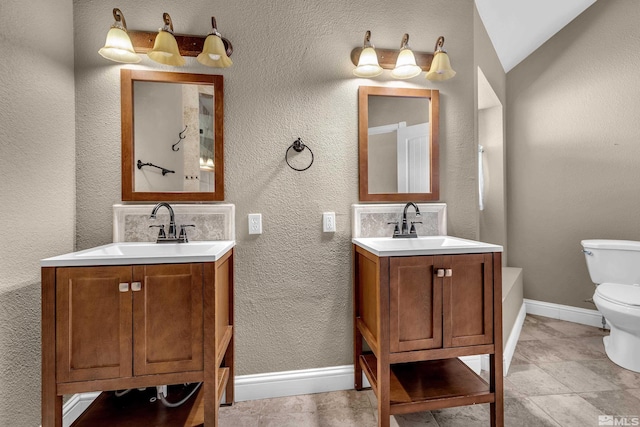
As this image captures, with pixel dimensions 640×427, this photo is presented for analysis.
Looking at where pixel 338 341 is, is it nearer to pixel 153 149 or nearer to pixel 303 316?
pixel 303 316

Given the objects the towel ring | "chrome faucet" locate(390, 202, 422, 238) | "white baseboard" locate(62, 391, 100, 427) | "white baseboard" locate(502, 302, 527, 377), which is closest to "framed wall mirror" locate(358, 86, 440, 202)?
"chrome faucet" locate(390, 202, 422, 238)

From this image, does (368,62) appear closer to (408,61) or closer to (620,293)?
(408,61)

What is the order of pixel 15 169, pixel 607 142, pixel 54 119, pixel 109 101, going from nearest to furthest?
pixel 15 169, pixel 54 119, pixel 109 101, pixel 607 142

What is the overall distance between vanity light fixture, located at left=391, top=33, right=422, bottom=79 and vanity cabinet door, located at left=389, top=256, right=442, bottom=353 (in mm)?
1083

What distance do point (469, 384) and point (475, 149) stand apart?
138cm

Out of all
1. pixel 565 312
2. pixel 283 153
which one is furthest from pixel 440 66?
pixel 565 312

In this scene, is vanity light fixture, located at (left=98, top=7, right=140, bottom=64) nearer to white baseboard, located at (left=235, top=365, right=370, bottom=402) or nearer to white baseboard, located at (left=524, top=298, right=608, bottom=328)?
white baseboard, located at (left=235, top=365, right=370, bottom=402)

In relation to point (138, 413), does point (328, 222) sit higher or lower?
higher

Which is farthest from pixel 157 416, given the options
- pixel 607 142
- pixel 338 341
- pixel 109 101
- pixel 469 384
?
pixel 607 142

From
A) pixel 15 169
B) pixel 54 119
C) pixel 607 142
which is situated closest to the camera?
pixel 15 169

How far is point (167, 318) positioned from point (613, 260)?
Answer: 2.96 meters

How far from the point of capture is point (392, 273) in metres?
1.30

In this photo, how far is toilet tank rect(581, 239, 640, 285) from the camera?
2.14 meters

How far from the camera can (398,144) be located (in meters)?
1.84
